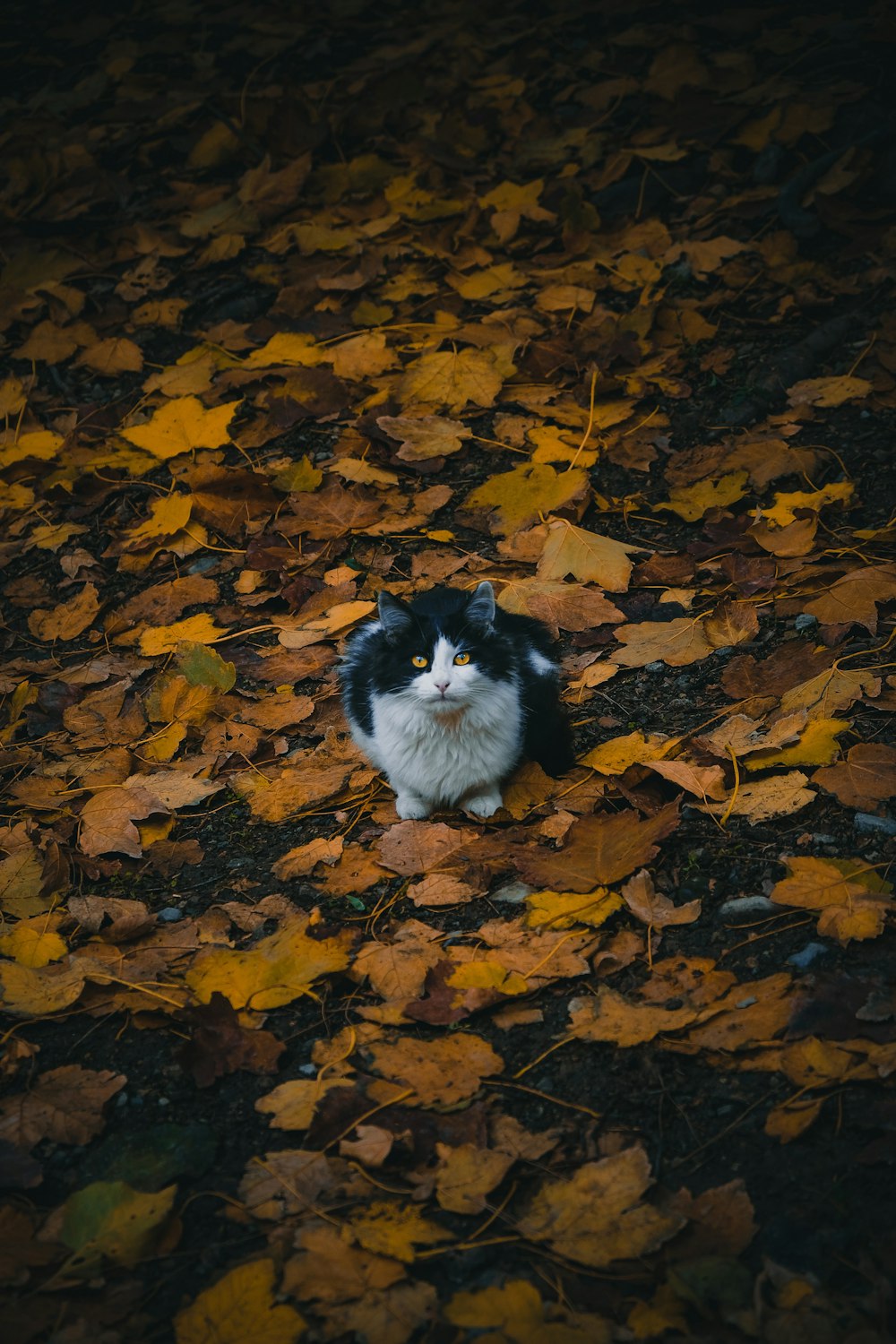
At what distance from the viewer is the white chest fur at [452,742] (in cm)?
296

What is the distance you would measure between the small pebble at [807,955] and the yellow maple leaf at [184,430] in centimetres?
311

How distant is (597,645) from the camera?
3.62 meters

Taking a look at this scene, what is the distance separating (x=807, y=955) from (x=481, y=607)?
1.19 metres

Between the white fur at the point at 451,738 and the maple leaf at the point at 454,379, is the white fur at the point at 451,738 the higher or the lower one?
the lower one

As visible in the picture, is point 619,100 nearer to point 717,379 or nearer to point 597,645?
point 717,379

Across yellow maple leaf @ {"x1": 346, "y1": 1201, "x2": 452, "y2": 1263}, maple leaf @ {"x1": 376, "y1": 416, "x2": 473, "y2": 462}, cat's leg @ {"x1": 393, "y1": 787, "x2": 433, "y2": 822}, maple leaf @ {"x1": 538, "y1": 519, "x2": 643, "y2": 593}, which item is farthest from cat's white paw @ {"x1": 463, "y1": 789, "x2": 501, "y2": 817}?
maple leaf @ {"x1": 376, "y1": 416, "x2": 473, "y2": 462}

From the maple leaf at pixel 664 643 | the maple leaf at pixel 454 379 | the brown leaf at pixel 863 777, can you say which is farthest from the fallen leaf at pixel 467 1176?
the maple leaf at pixel 454 379

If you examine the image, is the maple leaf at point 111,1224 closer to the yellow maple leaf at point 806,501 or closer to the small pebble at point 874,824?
the small pebble at point 874,824

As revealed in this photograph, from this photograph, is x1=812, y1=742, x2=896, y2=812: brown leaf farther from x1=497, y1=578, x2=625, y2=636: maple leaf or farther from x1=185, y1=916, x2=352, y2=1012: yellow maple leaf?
x1=185, y1=916, x2=352, y2=1012: yellow maple leaf

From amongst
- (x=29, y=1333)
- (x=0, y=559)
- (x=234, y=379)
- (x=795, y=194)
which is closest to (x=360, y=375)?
(x=234, y=379)

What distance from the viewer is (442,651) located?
2881 mm

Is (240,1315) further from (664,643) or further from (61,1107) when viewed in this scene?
(664,643)

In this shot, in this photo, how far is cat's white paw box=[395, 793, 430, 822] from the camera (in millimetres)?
3068

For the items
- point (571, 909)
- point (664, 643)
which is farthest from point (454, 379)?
point (571, 909)
